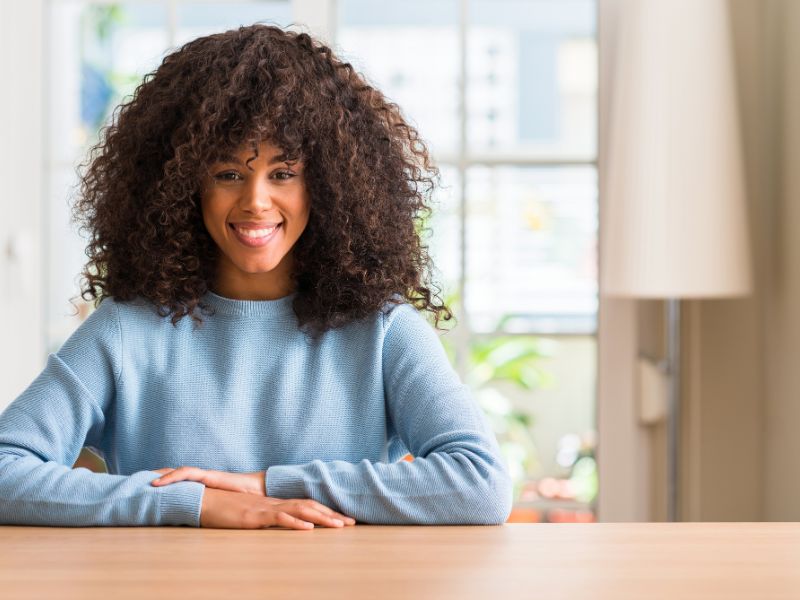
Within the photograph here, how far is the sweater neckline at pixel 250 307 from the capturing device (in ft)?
4.88

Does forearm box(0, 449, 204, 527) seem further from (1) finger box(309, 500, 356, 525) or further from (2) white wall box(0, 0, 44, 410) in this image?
(2) white wall box(0, 0, 44, 410)

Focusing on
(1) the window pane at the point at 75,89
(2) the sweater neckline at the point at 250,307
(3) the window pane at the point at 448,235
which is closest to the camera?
(2) the sweater neckline at the point at 250,307

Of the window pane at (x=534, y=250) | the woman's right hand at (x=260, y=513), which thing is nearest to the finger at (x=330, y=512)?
the woman's right hand at (x=260, y=513)

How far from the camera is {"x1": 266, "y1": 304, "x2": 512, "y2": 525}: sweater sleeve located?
4.13 ft

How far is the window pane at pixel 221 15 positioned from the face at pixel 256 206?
1.61m

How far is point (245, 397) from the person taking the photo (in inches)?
56.9

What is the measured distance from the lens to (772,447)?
2666mm

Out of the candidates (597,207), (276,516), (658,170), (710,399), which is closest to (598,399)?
(710,399)

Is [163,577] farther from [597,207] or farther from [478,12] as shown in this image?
[478,12]

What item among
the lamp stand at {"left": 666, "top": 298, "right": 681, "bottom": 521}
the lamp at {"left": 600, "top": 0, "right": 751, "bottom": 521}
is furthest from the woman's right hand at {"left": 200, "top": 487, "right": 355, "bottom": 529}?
the lamp stand at {"left": 666, "top": 298, "right": 681, "bottom": 521}

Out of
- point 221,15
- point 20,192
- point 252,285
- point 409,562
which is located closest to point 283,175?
point 252,285

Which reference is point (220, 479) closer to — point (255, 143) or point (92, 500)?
point (92, 500)

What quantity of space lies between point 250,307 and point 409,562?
0.56 metres

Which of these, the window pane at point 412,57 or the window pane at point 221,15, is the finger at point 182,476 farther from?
the window pane at point 412,57
